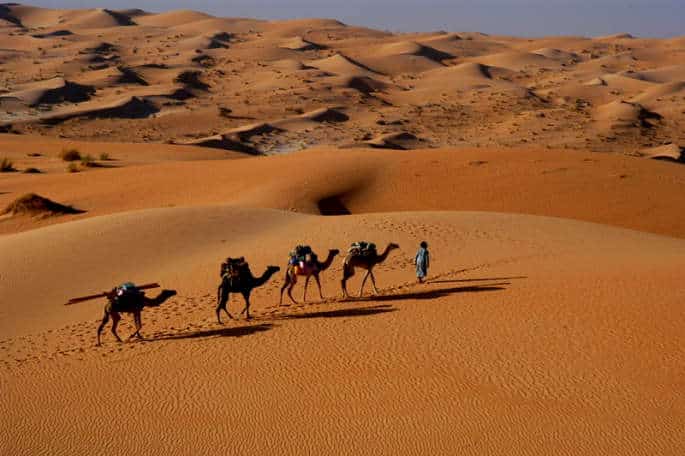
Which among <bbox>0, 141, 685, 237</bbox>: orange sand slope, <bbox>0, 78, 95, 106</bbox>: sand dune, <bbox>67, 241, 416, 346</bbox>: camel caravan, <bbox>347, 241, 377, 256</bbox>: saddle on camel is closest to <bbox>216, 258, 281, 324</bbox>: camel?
<bbox>67, 241, 416, 346</bbox>: camel caravan

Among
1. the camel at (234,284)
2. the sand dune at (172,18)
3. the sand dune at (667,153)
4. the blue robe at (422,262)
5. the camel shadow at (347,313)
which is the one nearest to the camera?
the camel at (234,284)

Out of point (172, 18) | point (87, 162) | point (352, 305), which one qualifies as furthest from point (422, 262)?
point (172, 18)

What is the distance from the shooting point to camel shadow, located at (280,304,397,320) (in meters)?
13.0

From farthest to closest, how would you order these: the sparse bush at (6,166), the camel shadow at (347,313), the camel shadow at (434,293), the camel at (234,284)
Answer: the sparse bush at (6,166), the camel shadow at (434,293), the camel shadow at (347,313), the camel at (234,284)

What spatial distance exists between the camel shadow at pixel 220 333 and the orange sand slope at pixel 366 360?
0.22 feet

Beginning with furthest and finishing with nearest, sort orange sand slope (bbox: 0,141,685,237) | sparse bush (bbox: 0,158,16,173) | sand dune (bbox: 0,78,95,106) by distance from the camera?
sand dune (bbox: 0,78,95,106) < sparse bush (bbox: 0,158,16,173) < orange sand slope (bbox: 0,141,685,237)

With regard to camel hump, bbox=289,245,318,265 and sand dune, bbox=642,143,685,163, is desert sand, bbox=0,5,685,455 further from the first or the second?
camel hump, bbox=289,245,318,265

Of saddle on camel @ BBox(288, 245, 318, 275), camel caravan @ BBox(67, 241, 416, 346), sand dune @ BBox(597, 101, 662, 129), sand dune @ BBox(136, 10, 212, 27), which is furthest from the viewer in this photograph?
sand dune @ BBox(136, 10, 212, 27)

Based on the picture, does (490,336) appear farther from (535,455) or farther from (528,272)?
(528,272)

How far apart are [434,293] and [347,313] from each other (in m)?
1.96

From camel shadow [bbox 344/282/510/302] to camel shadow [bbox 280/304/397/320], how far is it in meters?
0.76

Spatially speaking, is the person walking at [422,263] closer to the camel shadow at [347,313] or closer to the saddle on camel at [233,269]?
the camel shadow at [347,313]

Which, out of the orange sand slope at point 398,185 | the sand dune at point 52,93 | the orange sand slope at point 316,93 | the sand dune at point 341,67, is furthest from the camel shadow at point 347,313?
the sand dune at point 341,67

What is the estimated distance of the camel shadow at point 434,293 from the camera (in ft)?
46.0
